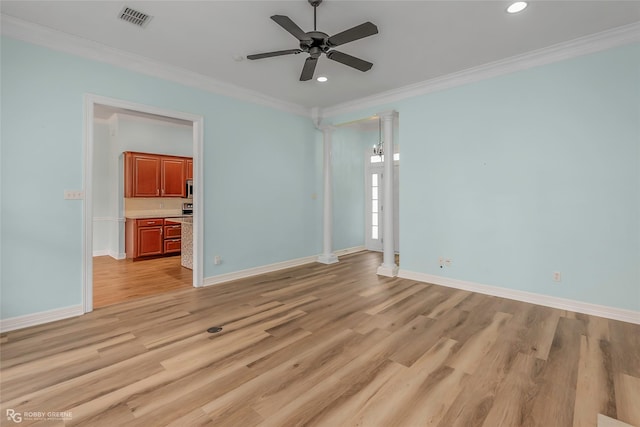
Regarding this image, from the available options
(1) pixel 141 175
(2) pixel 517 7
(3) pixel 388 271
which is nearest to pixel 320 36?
(2) pixel 517 7

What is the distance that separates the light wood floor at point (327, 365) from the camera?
5.93 ft

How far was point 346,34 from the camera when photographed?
257cm

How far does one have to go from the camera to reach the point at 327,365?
7.57 ft

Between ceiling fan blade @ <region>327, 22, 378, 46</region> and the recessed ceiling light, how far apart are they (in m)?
1.31

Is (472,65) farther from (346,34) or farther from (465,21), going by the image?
(346,34)

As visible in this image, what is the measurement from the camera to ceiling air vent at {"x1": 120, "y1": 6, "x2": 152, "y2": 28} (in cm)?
279

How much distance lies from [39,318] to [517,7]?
5.49 m

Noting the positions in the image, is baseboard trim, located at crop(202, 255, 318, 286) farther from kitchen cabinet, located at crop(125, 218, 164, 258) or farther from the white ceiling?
the white ceiling

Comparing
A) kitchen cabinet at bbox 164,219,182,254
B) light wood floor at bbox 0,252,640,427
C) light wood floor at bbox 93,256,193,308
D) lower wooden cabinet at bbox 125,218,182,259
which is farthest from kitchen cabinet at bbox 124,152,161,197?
light wood floor at bbox 0,252,640,427

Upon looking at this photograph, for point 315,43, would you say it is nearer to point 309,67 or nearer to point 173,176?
point 309,67

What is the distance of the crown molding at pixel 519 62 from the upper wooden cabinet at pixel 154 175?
14.7ft

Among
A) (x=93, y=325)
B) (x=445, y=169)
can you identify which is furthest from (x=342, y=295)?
(x=93, y=325)

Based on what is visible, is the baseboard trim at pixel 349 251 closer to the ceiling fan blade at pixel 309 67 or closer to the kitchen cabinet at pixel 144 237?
the kitchen cabinet at pixel 144 237

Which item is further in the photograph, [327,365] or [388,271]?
[388,271]
